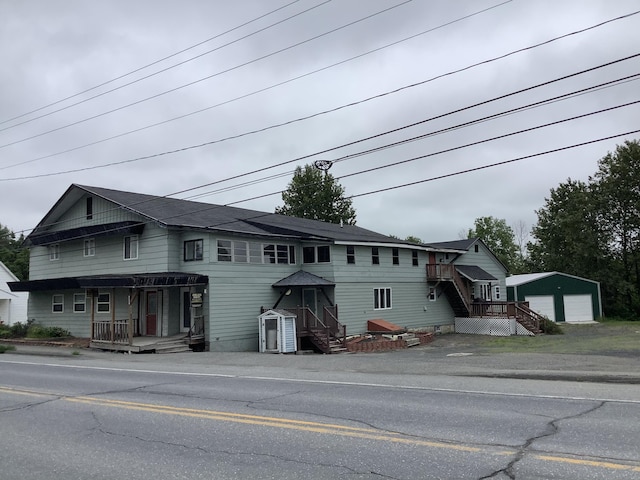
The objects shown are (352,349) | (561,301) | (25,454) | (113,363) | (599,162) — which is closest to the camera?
(25,454)

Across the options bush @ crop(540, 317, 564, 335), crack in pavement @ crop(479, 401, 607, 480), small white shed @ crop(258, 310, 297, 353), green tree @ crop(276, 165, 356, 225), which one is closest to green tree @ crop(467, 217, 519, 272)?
green tree @ crop(276, 165, 356, 225)

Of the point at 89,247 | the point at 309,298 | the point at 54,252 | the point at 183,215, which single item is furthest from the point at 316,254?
the point at 54,252

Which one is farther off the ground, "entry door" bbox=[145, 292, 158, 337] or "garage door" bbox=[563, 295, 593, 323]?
"entry door" bbox=[145, 292, 158, 337]

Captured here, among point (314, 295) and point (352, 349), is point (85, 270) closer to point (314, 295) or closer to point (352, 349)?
point (314, 295)

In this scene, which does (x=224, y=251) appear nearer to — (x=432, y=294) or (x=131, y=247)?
(x=131, y=247)

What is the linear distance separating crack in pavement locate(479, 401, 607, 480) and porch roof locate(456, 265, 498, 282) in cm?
2855

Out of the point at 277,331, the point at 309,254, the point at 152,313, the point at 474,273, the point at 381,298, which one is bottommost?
the point at 277,331

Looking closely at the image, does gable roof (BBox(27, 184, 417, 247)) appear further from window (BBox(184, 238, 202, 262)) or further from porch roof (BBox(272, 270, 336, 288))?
porch roof (BBox(272, 270, 336, 288))

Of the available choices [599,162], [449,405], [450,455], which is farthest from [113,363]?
[599,162]

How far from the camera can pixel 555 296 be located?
43719 millimetres

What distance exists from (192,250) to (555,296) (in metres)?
32.2

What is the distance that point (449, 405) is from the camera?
27.6 ft

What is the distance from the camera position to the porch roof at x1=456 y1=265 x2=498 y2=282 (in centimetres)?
3648

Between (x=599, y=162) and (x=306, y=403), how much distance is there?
51.1 metres
